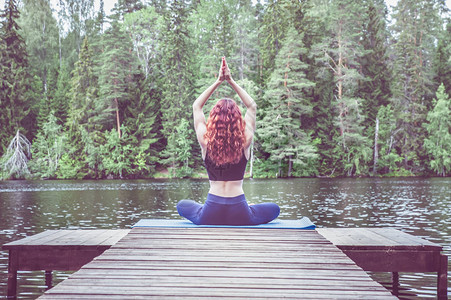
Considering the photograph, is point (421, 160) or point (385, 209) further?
point (421, 160)

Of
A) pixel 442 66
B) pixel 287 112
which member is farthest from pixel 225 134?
pixel 442 66

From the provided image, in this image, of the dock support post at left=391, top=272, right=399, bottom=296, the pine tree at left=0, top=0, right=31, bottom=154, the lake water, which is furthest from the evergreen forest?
the dock support post at left=391, top=272, right=399, bottom=296

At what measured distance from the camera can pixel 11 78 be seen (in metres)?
44.5

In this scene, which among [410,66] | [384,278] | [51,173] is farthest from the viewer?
[410,66]

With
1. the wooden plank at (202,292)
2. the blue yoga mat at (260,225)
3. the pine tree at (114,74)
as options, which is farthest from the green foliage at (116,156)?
the wooden plank at (202,292)

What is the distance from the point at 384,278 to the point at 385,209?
943 cm

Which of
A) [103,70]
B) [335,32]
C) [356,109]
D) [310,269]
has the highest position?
[335,32]

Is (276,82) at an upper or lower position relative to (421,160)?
upper

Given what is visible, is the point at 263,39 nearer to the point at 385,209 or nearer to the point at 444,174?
the point at 444,174

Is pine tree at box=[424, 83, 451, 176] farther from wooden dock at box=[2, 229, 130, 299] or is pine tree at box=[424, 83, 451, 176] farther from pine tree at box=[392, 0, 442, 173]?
wooden dock at box=[2, 229, 130, 299]

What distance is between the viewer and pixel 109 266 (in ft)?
11.9

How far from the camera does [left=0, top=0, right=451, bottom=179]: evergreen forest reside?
141ft

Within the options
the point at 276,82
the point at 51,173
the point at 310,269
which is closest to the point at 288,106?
the point at 276,82

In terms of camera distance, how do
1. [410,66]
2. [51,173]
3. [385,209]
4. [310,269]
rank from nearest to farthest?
[310,269] → [385,209] → [51,173] → [410,66]
